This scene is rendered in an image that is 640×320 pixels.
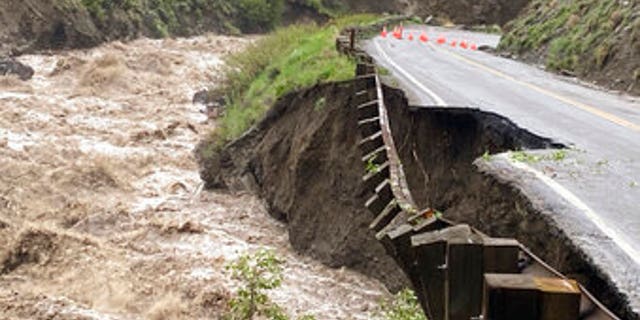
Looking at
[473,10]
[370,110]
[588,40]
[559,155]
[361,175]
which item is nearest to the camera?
[559,155]

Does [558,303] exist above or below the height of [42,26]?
below

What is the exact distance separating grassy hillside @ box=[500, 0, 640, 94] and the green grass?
5.48 m

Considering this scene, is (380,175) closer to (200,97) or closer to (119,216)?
(119,216)

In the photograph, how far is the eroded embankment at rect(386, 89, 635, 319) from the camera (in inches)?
185

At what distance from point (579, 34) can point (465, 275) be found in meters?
15.8

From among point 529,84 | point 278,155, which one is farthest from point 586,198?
point 278,155

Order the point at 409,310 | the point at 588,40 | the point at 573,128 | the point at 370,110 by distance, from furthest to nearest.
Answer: the point at 588,40, the point at 370,110, the point at 573,128, the point at 409,310

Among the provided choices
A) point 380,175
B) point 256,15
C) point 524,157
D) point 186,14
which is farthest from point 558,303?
point 256,15

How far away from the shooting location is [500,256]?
2.79m

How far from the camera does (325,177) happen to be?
43.1ft

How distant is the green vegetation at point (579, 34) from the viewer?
48.8ft

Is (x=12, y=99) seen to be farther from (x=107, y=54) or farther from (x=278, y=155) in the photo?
(x=278, y=155)

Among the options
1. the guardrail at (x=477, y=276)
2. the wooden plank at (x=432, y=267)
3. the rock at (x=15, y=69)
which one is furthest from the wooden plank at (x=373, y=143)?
the rock at (x=15, y=69)

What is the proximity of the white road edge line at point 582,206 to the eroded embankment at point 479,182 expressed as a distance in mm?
276
